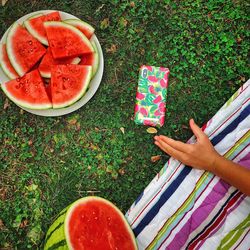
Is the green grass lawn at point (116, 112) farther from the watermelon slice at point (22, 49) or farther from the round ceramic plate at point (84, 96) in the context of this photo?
the watermelon slice at point (22, 49)

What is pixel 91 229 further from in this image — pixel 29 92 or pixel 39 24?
pixel 39 24

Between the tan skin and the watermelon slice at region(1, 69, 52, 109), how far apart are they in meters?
0.81

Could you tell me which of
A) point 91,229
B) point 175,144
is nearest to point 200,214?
point 175,144

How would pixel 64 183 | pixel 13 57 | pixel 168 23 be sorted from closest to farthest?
pixel 13 57 < pixel 64 183 < pixel 168 23

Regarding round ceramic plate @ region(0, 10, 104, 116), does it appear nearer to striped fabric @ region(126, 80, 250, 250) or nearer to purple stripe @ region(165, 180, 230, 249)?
striped fabric @ region(126, 80, 250, 250)

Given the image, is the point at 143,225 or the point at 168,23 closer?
the point at 143,225

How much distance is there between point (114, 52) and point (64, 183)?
0.99 meters

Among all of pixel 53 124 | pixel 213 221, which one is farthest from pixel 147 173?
pixel 53 124

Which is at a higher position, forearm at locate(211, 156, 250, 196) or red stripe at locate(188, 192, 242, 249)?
forearm at locate(211, 156, 250, 196)

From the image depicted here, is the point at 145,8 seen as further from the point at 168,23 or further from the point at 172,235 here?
the point at 172,235

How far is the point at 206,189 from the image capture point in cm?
252

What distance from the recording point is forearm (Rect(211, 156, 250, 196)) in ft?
7.56

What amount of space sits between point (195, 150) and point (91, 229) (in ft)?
2.70

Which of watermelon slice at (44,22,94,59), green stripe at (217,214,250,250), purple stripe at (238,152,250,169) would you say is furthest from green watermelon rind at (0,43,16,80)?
green stripe at (217,214,250,250)
